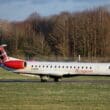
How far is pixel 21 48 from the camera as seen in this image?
11925cm

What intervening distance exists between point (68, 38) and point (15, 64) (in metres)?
76.1

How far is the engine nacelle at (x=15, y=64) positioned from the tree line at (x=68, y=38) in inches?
2109

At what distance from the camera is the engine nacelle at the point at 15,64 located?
50322mm

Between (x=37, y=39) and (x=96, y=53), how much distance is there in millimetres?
18455

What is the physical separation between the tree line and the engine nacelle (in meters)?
53.6

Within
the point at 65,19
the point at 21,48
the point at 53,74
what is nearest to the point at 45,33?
the point at 65,19

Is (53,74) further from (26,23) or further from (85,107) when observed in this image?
(26,23)

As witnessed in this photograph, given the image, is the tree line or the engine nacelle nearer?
the engine nacelle

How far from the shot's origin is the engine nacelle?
50322mm

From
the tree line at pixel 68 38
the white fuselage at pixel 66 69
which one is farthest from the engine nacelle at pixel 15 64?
the tree line at pixel 68 38

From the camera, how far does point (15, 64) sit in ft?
166

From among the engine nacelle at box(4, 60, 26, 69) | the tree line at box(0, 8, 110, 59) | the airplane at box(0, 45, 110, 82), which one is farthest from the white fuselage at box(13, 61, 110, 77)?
the tree line at box(0, 8, 110, 59)

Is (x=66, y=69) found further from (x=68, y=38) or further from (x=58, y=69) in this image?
(x=68, y=38)

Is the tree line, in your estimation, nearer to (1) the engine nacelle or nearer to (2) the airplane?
(1) the engine nacelle
